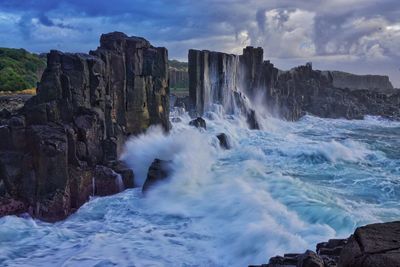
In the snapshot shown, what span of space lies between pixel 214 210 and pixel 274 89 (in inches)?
1406

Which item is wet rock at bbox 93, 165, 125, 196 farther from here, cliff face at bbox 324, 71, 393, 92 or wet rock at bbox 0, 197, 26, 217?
cliff face at bbox 324, 71, 393, 92

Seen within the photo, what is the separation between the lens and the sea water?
A: 12070 millimetres

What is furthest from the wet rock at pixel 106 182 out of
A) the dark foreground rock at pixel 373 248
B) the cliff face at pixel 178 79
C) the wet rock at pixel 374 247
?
the cliff face at pixel 178 79

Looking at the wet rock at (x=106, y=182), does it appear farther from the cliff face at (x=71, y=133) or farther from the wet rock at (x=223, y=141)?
the wet rock at (x=223, y=141)

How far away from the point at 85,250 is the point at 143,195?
17.5 ft

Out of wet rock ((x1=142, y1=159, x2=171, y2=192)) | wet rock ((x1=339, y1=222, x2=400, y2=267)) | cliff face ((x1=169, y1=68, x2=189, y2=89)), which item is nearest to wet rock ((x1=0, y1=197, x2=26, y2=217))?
wet rock ((x1=142, y1=159, x2=171, y2=192))

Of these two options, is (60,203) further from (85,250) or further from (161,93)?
(161,93)

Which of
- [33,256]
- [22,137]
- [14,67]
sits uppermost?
[14,67]

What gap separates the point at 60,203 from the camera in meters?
15.2

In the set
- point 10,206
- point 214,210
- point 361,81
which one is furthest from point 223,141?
point 361,81

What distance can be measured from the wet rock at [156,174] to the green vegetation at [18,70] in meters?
20.4

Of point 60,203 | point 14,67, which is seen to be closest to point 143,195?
point 60,203

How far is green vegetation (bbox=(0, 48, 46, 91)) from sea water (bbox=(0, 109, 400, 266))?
1557 cm

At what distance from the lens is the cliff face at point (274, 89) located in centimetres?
3728
